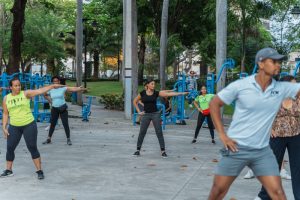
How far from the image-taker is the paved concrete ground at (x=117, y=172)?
25.3 feet

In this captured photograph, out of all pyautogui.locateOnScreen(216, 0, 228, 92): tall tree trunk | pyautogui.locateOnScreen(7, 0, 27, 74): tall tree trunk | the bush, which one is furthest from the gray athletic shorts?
pyautogui.locateOnScreen(7, 0, 27, 74): tall tree trunk

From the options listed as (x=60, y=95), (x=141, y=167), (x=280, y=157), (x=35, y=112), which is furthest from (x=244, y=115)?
(x=35, y=112)

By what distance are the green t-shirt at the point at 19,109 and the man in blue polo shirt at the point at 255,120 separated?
14.0 ft

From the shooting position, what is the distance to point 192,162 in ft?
34.7

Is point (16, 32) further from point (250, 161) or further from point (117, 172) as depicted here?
point (250, 161)

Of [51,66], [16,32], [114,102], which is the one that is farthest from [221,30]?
[51,66]

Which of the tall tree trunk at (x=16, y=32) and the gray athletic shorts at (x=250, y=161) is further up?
the tall tree trunk at (x=16, y=32)

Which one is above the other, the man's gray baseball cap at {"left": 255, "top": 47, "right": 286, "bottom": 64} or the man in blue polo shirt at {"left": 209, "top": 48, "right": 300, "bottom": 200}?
the man's gray baseball cap at {"left": 255, "top": 47, "right": 286, "bottom": 64}

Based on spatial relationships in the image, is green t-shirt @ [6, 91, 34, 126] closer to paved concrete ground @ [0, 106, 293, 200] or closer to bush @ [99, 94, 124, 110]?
paved concrete ground @ [0, 106, 293, 200]

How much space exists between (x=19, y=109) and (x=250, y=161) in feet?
14.8


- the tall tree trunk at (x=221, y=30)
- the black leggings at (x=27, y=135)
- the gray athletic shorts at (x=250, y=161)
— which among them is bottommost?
the black leggings at (x=27, y=135)

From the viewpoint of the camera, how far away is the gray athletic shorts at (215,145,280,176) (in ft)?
16.6

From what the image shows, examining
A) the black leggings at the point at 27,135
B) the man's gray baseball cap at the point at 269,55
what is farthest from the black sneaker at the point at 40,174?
the man's gray baseball cap at the point at 269,55

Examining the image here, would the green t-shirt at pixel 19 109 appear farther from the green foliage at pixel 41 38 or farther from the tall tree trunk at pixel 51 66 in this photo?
the tall tree trunk at pixel 51 66
